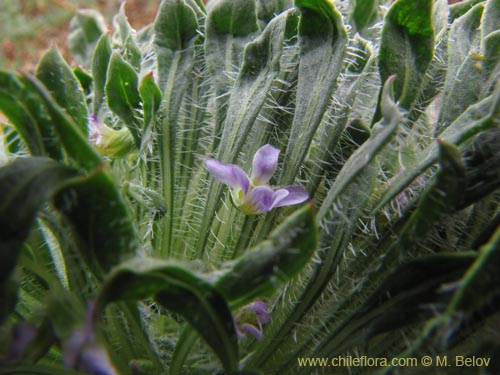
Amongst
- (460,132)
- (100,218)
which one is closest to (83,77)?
(100,218)

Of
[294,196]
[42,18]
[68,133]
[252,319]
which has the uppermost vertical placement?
[68,133]

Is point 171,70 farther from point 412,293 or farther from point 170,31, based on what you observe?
point 412,293

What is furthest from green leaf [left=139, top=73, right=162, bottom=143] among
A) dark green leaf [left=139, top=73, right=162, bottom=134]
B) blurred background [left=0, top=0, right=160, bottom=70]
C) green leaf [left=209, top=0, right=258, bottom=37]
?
blurred background [left=0, top=0, right=160, bottom=70]

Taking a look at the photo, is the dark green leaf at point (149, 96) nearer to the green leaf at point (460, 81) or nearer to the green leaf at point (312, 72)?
the green leaf at point (312, 72)

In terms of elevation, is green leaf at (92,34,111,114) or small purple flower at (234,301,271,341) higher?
green leaf at (92,34,111,114)

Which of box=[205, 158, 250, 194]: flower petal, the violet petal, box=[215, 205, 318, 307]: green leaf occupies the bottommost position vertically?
the violet petal

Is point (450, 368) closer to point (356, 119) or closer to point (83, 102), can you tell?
point (356, 119)

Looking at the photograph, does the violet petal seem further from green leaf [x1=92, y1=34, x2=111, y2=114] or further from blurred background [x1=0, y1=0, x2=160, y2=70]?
blurred background [x1=0, y1=0, x2=160, y2=70]
